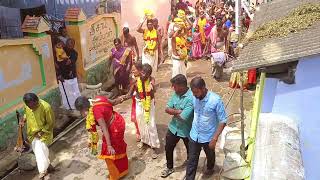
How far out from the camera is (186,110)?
5.55 metres

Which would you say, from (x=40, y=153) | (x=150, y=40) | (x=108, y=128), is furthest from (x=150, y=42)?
(x=40, y=153)

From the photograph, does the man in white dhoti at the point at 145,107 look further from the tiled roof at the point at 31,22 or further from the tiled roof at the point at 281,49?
the tiled roof at the point at 31,22

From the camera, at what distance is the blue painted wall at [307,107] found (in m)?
3.95

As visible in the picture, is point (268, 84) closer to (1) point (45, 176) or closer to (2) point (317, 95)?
(2) point (317, 95)

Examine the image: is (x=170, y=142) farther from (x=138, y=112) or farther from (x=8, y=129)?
(x=8, y=129)

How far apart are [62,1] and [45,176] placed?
17.1 ft

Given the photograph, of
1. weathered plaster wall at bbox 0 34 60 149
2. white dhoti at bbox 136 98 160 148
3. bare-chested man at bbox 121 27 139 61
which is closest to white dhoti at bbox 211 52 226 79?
bare-chested man at bbox 121 27 139 61

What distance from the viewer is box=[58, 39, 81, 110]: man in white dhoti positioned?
28.1ft

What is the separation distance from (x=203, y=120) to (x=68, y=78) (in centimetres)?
431

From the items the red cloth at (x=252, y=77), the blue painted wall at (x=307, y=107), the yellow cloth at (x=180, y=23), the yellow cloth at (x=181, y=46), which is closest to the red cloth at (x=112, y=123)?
the blue painted wall at (x=307, y=107)

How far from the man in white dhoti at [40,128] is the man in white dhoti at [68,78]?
8.79 ft

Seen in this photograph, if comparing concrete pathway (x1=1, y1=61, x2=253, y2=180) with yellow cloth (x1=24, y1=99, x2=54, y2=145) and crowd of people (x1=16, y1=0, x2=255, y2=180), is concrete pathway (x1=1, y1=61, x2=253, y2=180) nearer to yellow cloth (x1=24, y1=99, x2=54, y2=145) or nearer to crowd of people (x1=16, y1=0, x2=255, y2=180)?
crowd of people (x1=16, y1=0, x2=255, y2=180)

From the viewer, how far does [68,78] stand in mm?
8656

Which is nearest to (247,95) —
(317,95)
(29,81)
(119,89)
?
(119,89)
